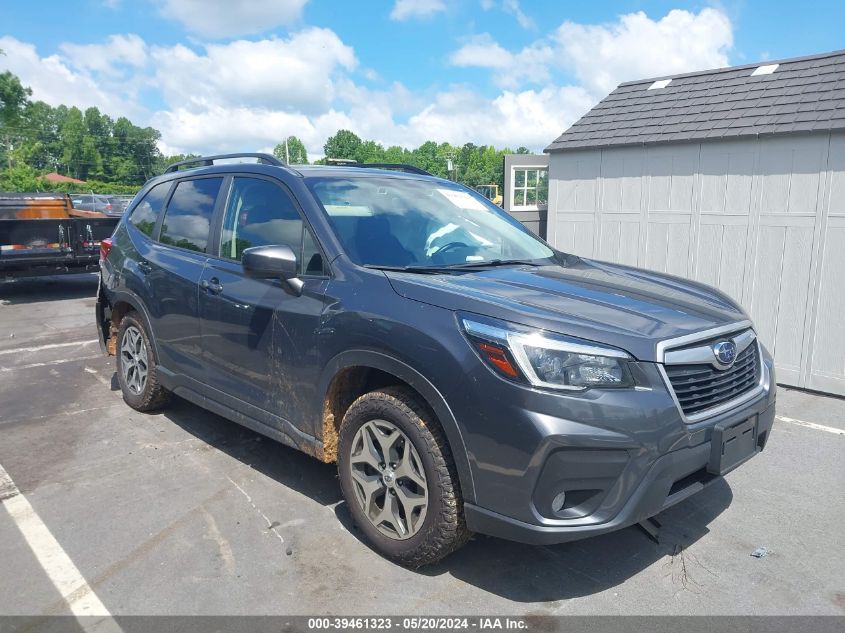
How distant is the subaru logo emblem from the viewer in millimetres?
2907

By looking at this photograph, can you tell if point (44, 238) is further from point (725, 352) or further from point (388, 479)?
point (725, 352)

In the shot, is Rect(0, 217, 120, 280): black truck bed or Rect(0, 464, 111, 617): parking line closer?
Rect(0, 464, 111, 617): parking line

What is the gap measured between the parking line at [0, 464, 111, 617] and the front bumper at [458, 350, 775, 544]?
1.74 metres

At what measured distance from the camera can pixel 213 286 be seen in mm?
4051

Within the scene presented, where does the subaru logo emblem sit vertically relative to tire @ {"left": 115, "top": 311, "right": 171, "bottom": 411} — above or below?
above

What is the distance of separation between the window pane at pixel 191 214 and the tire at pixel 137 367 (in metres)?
0.77

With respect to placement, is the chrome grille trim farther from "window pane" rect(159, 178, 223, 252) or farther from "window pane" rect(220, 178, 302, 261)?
"window pane" rect(159, 178, 223, 252)

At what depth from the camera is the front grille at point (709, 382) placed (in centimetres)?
271

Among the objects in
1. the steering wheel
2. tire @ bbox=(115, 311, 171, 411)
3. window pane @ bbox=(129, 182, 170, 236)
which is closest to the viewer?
the steering wheel

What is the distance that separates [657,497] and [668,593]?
0.58 metres

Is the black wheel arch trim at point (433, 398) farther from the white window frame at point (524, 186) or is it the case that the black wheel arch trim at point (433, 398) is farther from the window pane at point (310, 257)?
the white window frame at point (524, 186)

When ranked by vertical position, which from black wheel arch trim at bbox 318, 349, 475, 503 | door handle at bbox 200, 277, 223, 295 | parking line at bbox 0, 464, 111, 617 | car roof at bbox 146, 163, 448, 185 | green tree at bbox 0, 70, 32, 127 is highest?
green tree at bbox 0, 70, 32, 127

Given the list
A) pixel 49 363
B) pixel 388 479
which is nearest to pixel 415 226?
pixel 388 479

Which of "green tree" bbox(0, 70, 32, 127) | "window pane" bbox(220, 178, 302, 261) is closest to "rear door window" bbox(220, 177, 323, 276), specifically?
"window pane" bbox(220, 178, 302, 261)
